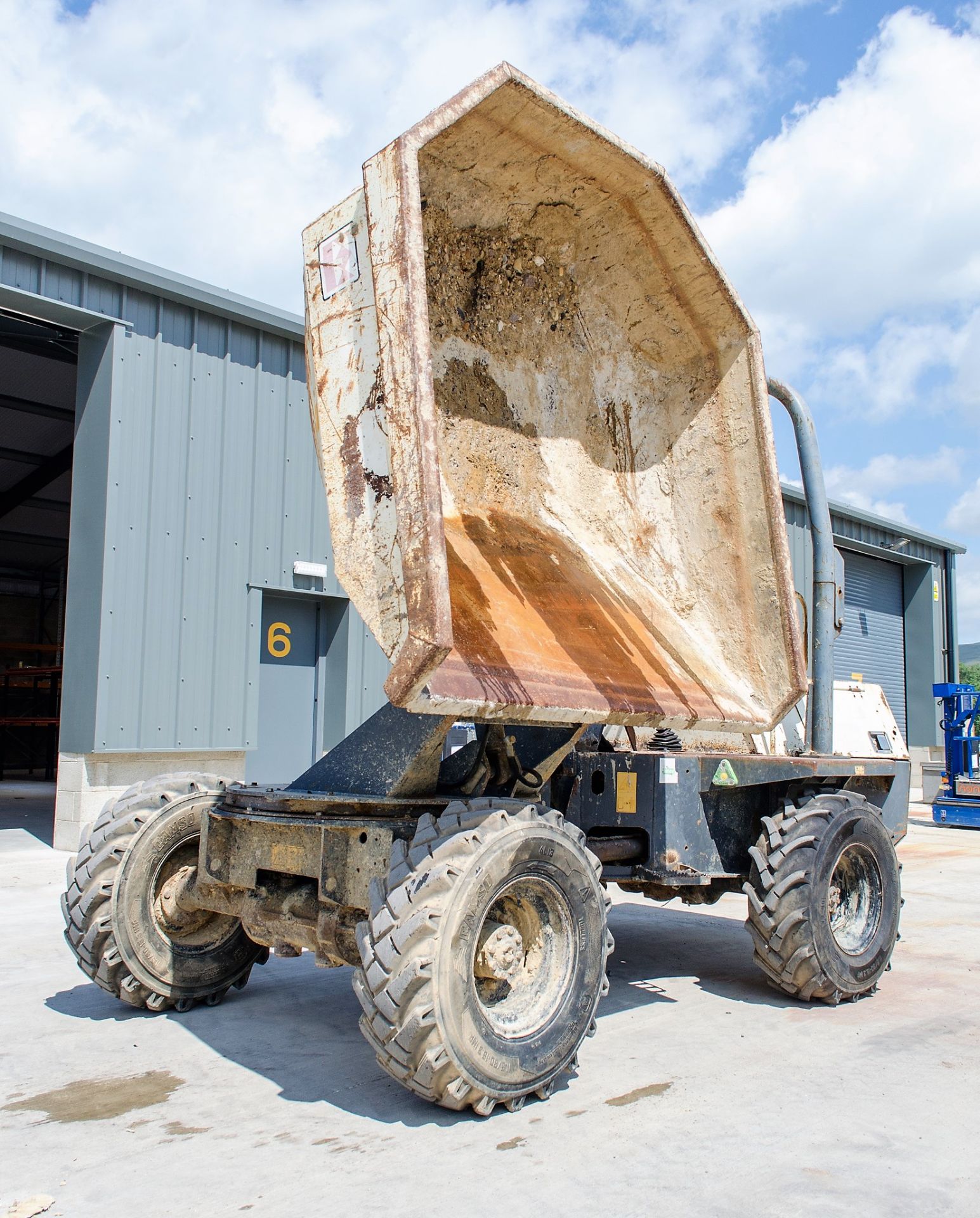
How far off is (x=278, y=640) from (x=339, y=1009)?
7.54 m

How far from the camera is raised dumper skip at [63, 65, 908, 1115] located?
368 centimetres

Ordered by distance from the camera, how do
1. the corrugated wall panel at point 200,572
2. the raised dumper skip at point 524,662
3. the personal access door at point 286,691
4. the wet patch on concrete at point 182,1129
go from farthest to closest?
the personal access door at point 286,691
the corrugated wall panel at point 200,572
the raised dumper skip at point 524,662
the wet patch on concrete at point 182,1129

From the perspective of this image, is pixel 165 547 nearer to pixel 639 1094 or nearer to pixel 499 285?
pixel 499 285

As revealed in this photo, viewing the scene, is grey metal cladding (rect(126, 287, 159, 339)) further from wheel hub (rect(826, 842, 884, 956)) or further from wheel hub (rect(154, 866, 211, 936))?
wheel hub (rect(826, 842, 884, 956))

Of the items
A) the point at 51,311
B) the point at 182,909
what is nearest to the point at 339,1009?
the point at 182,909

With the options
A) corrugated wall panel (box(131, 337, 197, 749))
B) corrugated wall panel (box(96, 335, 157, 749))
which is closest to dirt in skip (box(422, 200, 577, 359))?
corrugated wall panel (box(96, 335, 157, 749))

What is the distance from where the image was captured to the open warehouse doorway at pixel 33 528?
44.9 ft

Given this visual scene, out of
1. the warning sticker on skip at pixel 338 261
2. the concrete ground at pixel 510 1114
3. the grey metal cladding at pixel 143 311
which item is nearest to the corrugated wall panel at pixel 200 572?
the grey metal cladding at pixel 143 311

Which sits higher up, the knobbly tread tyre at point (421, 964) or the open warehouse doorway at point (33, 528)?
the open warehouse doorway at point (33, 528)

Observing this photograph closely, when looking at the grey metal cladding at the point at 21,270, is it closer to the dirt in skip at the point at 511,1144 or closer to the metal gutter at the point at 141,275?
the metal gutter at the point at 141,275

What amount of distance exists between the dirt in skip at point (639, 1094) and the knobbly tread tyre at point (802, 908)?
4.51ft

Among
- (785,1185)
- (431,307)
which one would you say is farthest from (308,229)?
(785,1185)

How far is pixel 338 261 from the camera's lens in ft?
13.4

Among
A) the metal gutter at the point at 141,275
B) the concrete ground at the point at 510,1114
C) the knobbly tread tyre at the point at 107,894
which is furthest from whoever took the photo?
the metal gutter at the point at 141,275
